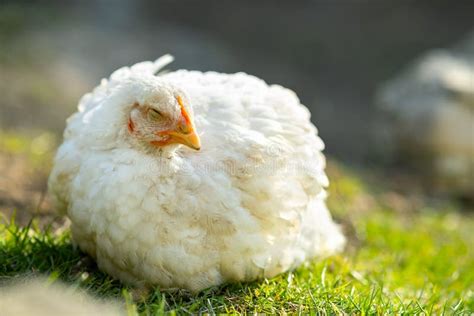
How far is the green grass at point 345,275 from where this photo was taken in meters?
2.64

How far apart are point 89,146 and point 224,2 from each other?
27.4 feet

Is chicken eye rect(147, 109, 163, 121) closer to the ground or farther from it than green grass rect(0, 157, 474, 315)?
farther from it

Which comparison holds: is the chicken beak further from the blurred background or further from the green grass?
the blurred background

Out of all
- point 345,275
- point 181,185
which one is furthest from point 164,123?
point 345,275

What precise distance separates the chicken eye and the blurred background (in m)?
1.46

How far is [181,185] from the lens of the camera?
2.68m

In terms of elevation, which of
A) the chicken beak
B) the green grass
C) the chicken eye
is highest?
the chicken eye

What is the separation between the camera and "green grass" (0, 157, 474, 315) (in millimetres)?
2643

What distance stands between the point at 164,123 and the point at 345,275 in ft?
4.30

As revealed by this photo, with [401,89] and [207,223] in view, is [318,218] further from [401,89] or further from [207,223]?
[401,89]

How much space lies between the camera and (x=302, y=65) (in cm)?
955

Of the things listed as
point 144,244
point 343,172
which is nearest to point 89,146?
point 144,244

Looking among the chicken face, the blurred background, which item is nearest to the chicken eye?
the chicken face

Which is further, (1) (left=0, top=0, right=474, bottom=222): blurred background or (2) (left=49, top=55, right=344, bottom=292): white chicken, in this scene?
(1) (left=0, top=0, right=474, bottom=222): blurred background
